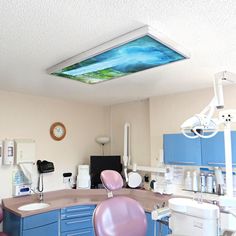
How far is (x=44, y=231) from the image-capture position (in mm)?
2842

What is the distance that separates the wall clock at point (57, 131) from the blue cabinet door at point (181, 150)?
1710mm

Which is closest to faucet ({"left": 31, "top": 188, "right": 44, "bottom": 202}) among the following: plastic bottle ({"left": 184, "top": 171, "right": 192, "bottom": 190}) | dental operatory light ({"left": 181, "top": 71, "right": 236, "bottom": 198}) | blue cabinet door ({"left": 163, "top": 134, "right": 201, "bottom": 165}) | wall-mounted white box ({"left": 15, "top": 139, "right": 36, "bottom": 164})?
wall-mounted white box ({"left": 15, "top": 139, "right": 36, "bottom": 164})

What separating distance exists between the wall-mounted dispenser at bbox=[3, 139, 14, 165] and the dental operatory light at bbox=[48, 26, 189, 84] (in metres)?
1.42

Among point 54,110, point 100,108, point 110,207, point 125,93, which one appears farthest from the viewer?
point 100,108

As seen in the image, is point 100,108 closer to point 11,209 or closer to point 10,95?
point 10,95

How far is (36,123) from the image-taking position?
12.0 feet

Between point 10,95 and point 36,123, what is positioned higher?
point 10,95

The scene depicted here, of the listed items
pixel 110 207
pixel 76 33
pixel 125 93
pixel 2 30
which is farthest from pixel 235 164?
pixel 2 30

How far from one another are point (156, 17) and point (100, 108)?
321 centimetres

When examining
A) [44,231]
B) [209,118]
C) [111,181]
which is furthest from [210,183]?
[44,231]

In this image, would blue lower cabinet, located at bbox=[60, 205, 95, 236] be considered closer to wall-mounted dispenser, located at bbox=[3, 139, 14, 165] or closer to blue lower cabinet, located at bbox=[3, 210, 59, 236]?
blue lower cabinet, located at bbox=[3, 210, 59, 236]

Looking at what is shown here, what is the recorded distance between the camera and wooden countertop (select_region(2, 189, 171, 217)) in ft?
9.66

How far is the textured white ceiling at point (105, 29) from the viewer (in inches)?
53.6

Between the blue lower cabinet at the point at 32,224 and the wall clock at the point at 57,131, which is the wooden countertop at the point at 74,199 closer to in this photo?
the blue lower cabinet at the point at 32,224
